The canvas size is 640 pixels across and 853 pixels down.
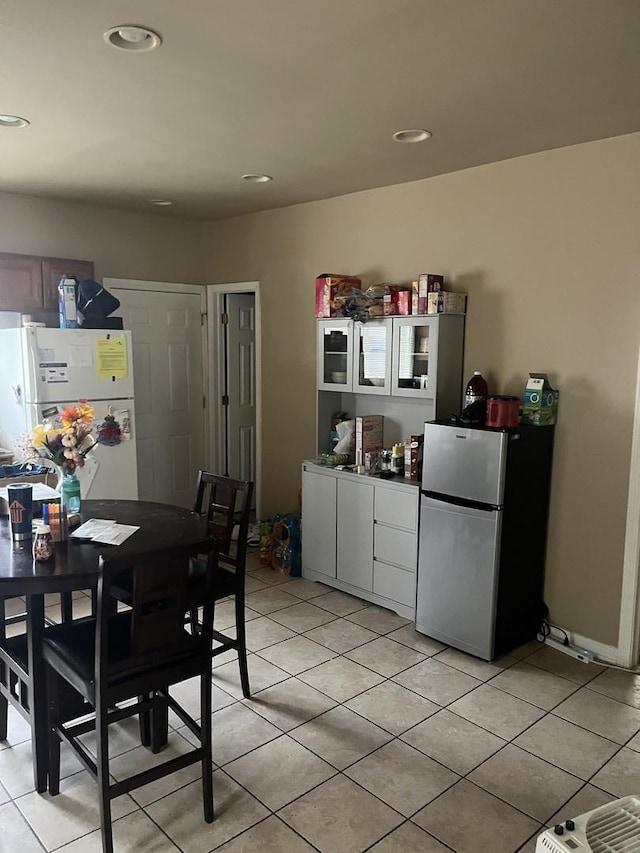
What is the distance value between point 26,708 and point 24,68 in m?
2.36

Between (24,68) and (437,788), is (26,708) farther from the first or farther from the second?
(24,68)

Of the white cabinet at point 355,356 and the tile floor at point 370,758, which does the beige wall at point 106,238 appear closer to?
the white cabinet at point 355,356

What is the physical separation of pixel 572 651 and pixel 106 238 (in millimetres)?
4228

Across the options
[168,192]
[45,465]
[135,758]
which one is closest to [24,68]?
[168,192]

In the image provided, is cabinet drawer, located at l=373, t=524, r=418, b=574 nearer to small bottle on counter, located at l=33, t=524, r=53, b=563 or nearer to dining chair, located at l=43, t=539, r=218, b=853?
dining chair, located at l=43, t=539, r=218, b=853

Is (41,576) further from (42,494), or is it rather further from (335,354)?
(335,354)

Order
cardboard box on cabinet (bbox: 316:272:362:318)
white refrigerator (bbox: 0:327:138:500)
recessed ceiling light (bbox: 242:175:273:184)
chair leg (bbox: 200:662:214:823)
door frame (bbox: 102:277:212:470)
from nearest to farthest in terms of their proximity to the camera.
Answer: chair leg (bbox: 200:662:214:823) → recessed ceiling light (bbox: 242:175:273:184) → white refrigerator (bbox: 0:327:138:500) → cardboard box on cabinet (bbox: 316:272:362:318) → door frame (bbox: 102:277:212:470)

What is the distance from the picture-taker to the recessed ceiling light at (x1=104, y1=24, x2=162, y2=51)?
2016 millimetres

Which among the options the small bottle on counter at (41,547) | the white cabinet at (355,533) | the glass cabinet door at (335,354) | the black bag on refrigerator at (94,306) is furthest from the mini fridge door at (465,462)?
the black bag on refrigerator at (94,306)

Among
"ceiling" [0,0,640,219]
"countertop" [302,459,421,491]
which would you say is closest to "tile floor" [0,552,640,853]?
"countertop" [302,459,421,491]

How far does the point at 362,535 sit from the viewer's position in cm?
389

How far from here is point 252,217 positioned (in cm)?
504

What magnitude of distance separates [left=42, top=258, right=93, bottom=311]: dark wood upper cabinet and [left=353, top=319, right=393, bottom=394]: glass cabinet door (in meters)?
2.13

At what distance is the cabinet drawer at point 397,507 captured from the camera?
359 cm
